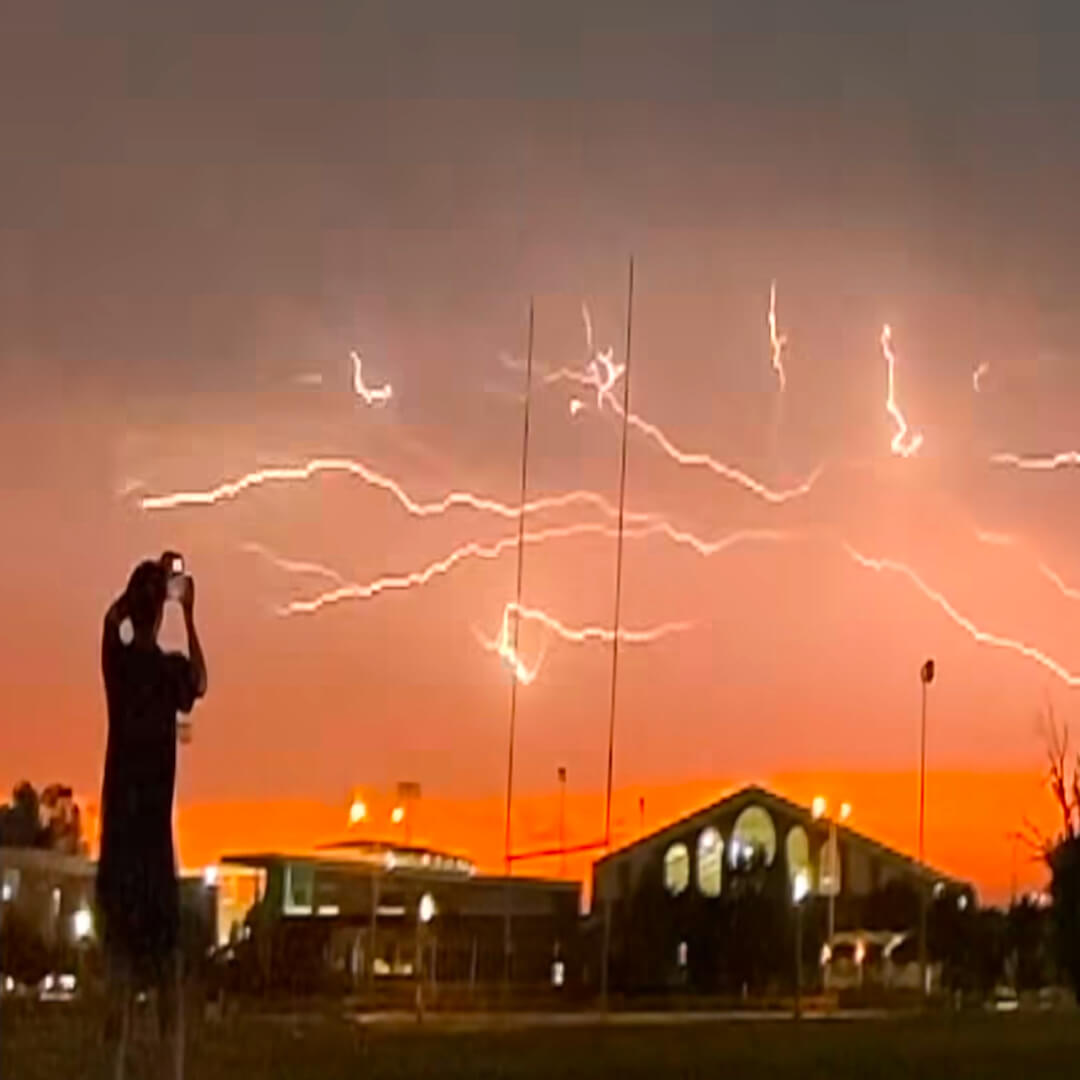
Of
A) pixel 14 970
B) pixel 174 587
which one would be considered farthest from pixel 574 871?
pixel 174 587

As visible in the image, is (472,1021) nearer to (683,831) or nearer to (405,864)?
(405,864)

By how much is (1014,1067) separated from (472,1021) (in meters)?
13.1

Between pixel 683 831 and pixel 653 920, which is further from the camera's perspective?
pixel 683 831

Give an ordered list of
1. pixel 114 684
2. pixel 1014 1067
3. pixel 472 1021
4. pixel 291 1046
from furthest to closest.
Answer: pixel 472 1021 → pixel 1014 1067 → pixel 291 1046 → pixel 114 684

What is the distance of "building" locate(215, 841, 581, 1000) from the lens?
5016 centimetres

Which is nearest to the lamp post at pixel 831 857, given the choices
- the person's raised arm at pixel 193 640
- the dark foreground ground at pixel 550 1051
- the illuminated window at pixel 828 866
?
the illuminated window at pixel 828 866

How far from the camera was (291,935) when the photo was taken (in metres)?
51.1

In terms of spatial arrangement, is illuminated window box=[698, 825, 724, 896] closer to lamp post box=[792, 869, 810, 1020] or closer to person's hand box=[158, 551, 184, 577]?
lamp post box=[792, 869, 810, 1020]

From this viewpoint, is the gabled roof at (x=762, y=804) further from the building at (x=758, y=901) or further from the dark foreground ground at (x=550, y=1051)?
the dark foreground ground at (x=550, y=1051)

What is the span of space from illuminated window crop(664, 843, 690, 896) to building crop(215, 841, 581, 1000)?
2.50 meters

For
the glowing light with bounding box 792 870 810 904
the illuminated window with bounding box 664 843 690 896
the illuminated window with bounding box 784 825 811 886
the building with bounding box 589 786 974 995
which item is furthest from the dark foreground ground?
the illuminated window with bounding box 784 825 811 886

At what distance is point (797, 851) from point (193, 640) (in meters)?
73.3

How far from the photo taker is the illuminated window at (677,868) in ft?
262

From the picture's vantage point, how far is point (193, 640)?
43.3ft
